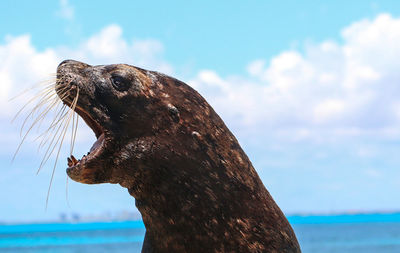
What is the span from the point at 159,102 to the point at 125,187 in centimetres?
69

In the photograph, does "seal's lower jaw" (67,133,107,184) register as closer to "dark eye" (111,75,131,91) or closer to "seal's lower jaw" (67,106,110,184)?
"seal's lower jaw" (67,106,110,184)

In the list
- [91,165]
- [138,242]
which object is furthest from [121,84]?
[138,242]

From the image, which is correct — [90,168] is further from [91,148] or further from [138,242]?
[138,242]

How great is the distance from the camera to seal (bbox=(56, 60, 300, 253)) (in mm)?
5199

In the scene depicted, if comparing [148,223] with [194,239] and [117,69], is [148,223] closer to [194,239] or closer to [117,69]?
[194,239]

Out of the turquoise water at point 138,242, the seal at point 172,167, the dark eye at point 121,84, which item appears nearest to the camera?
the seal at point 172,167

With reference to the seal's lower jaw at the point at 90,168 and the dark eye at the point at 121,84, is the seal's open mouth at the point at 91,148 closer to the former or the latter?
the seal's lower jaw at the point at 90,168

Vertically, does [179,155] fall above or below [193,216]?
above

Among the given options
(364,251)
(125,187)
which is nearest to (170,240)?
(125,187)

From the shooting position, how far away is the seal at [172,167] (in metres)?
5.20

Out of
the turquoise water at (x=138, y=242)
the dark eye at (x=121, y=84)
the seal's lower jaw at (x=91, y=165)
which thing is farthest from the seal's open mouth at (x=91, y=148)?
the turquoise water at (x=138, y=242)

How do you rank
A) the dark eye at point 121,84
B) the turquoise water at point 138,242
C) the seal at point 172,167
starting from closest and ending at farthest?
the seal at point 172,167, the dark eye at point 121,84, the turquoise water at point 138,242

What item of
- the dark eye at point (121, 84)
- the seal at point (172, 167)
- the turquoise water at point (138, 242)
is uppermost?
the turquoise water at point (138, 242)

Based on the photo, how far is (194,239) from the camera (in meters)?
5.21
